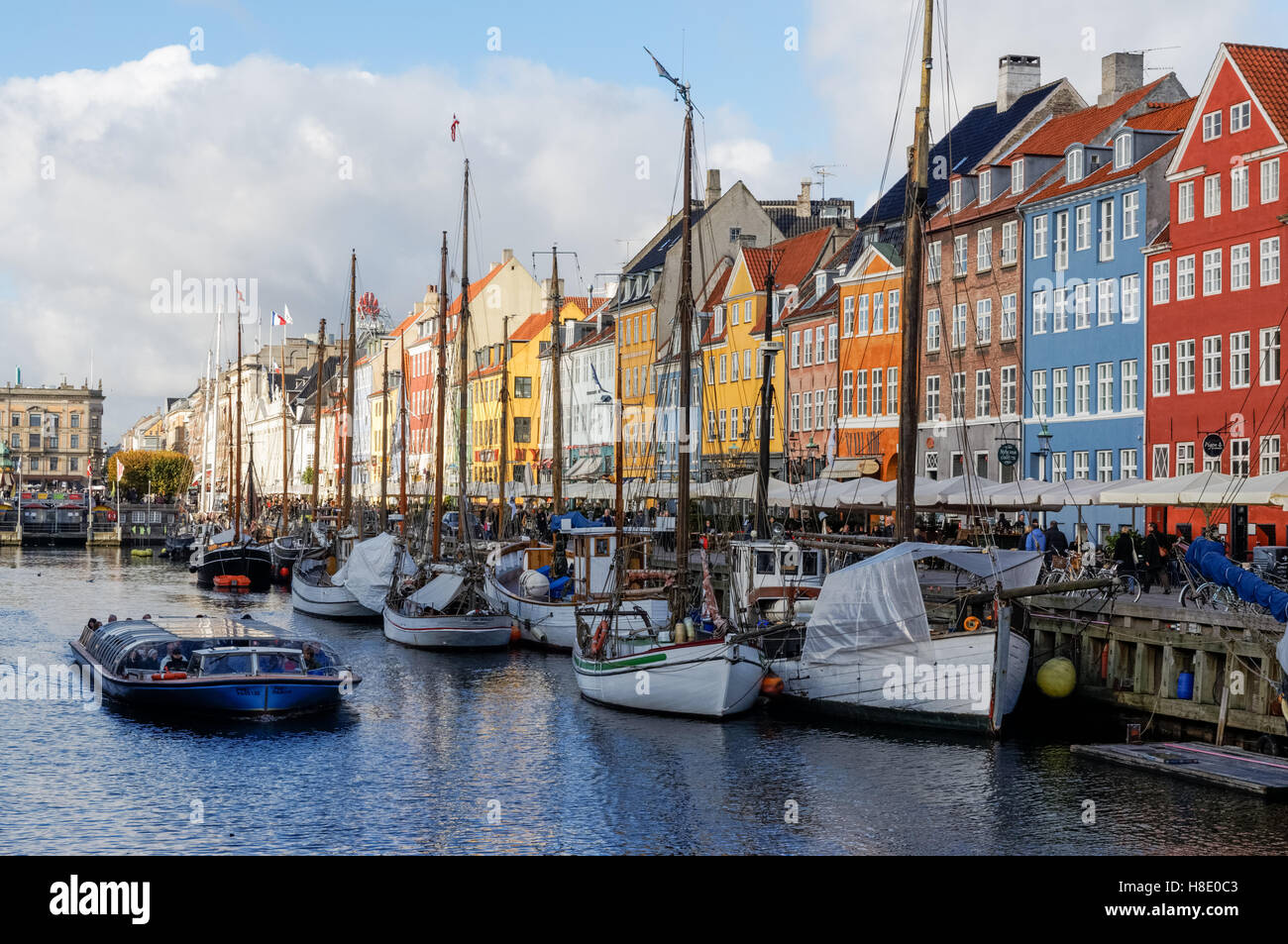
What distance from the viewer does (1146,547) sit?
129ft

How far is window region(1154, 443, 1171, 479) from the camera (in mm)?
54031

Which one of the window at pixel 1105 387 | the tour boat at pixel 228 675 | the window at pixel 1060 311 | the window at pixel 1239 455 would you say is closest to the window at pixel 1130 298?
the window at pixel 1105 387

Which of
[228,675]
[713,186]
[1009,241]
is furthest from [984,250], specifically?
[228,675]

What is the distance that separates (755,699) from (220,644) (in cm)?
1251

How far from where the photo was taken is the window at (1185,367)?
53531 millimetres

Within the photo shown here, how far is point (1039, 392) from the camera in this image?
2409 inches

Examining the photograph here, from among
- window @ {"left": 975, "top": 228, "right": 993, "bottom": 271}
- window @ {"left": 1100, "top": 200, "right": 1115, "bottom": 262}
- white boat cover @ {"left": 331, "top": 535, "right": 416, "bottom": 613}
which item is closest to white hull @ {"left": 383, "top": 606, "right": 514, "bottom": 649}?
white boat cover @ {"left": 331, "top": 535, "right": 416, "bottom": 613}

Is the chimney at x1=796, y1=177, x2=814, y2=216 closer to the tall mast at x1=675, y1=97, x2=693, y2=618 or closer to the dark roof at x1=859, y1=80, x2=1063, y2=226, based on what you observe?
the dark roof at x1=859, y1=80, x2=1063, y2=226

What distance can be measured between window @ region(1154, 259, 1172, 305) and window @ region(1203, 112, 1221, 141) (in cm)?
445

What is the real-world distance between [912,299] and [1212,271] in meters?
22.2

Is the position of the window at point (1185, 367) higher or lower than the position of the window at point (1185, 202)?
lower

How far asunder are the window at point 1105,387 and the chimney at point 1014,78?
19961mm

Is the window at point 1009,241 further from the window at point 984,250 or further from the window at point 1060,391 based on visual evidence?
the window at point 1060,391
